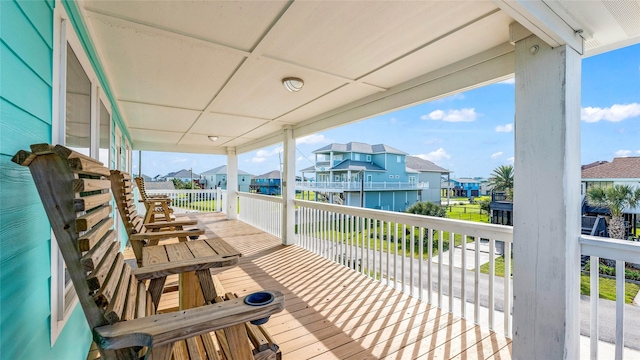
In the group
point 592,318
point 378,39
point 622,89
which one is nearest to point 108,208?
point 378,39

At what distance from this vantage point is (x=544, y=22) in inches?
58.0

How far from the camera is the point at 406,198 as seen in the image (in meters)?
5.71

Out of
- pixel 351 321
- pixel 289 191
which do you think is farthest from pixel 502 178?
pixel 289 191

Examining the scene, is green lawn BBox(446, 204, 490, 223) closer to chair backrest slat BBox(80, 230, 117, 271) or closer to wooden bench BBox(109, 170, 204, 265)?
wooden bench BBox(109, 170, 204, 265)

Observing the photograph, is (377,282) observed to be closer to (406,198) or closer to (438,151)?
(406,198)

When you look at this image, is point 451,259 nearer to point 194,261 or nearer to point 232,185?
point 194,261

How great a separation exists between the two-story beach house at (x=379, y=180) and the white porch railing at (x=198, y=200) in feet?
12.2

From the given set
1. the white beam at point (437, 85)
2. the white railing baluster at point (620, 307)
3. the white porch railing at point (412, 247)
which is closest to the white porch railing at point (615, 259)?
the white railing baluster at point (620, 307)

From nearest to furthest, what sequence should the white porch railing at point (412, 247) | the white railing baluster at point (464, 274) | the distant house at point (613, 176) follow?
the distant house at point (613, 176) < the white porch railing at point (412, 247) < the white railing baluster at point (464, 274)

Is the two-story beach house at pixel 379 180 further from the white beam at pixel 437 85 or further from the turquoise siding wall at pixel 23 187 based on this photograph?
the turquoise siding wall at pixel 23 187

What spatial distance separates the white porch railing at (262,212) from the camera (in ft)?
19.6

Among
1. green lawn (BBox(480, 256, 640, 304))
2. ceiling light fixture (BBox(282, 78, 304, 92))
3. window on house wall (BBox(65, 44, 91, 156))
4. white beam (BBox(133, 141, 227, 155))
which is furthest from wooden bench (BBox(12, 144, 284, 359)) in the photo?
white beam (BBox(133, 141, 227, 155))

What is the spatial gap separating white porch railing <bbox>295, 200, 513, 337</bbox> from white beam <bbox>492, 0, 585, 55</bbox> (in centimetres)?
136

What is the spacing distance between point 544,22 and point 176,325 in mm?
2215
